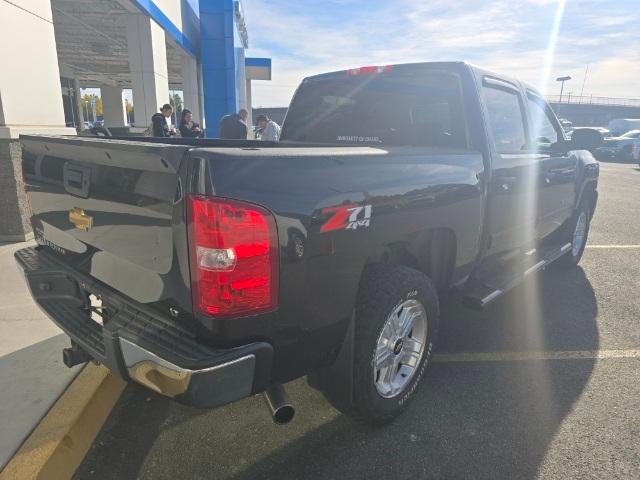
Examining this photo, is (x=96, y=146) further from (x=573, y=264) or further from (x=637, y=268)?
(x=637, y=268)

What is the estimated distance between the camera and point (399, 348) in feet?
8.75

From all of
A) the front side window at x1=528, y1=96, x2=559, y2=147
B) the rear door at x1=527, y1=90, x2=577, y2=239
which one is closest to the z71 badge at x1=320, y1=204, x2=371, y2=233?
the rear door at x1=527, y1=90, x2=577, y2=239

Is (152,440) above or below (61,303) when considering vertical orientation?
below

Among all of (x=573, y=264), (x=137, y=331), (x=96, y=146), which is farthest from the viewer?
(x=573, y=264)

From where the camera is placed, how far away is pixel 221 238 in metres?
1.68

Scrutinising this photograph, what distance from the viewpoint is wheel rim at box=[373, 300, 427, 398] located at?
8.30ft

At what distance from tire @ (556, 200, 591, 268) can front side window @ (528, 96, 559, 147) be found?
984 millimetres

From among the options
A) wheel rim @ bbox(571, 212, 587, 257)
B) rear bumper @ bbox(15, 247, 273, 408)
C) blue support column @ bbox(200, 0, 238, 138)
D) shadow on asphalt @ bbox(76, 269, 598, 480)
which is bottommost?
shadow on asphalt @ bbox(76, 269, 598, 480)

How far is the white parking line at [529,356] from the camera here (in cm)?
345

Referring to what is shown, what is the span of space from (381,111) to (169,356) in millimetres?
2684

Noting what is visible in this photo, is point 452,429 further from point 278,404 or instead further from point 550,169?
point 550,169

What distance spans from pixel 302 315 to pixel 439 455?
3.83 ft

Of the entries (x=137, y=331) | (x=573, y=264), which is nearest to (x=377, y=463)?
(x=137, y=331)

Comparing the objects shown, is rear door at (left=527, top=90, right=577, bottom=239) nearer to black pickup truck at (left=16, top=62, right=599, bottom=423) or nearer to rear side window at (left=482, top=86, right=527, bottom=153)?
rear side window at (left=482, top=86, right=527, bottom=153)
